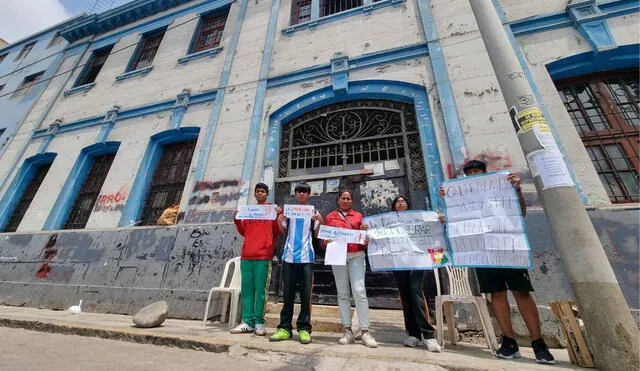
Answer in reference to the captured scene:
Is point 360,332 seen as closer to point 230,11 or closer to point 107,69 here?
point 230,11

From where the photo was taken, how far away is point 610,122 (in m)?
4.27

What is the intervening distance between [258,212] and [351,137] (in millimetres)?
2798

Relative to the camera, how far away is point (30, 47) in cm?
1206

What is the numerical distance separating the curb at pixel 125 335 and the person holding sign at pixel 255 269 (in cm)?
64

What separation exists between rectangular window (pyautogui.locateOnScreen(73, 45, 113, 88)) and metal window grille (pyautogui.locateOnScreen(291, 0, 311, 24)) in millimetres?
7264

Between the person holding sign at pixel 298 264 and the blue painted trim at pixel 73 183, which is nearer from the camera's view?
the person holding sign at pixel 298 264

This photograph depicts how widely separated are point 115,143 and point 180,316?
5.35 metres

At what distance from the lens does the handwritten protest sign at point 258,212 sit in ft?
10.7

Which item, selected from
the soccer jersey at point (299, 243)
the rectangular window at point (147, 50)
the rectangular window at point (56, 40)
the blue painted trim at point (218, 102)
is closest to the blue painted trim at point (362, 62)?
the blue painted trim at point (218, 102)

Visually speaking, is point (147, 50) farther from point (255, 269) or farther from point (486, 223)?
point (486, 223)

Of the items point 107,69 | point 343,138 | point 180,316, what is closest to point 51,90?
point 107,69

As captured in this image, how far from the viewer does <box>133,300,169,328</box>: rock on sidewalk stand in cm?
314

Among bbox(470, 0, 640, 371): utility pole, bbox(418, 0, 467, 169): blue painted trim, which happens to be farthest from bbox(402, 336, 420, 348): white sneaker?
bbox(418, 0, 467, 169): blue painted trim

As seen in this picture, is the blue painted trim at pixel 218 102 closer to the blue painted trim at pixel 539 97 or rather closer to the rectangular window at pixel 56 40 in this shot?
the blue painted trim at pixel 539 97
